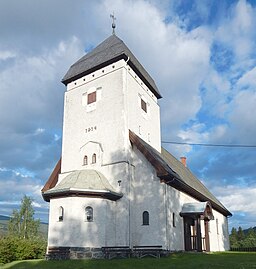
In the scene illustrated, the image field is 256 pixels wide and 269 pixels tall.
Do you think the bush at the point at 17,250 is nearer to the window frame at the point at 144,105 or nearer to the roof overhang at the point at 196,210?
the roof overhang at the point at 196,210

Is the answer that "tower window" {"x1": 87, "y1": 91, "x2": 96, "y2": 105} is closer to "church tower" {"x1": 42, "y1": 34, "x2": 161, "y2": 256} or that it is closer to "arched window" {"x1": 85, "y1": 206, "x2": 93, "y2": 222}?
"church tower" {"x1": 42, "y1": 34, "x2": 161, "y2": 256}

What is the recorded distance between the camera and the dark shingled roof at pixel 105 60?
26.3 metres

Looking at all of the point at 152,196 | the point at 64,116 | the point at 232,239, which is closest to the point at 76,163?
the point at 64,116

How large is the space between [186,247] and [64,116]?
14.1m

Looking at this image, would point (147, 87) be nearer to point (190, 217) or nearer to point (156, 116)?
point (156, 116)

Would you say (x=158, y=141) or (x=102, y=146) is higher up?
(x=158, y=141)

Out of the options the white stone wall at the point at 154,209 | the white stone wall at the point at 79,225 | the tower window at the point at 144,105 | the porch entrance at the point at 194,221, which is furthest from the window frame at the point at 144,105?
the white stone wall at the point at 79,225

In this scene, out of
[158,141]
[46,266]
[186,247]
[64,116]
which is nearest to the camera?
[46,266]

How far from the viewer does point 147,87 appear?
29.8m

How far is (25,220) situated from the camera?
161ft

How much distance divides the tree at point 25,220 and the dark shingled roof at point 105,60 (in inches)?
1054

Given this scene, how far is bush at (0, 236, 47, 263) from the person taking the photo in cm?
2167

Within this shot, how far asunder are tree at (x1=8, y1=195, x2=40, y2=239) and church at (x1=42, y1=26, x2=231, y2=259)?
2368 centimetres

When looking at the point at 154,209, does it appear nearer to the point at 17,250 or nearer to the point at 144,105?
the point at 17,250
